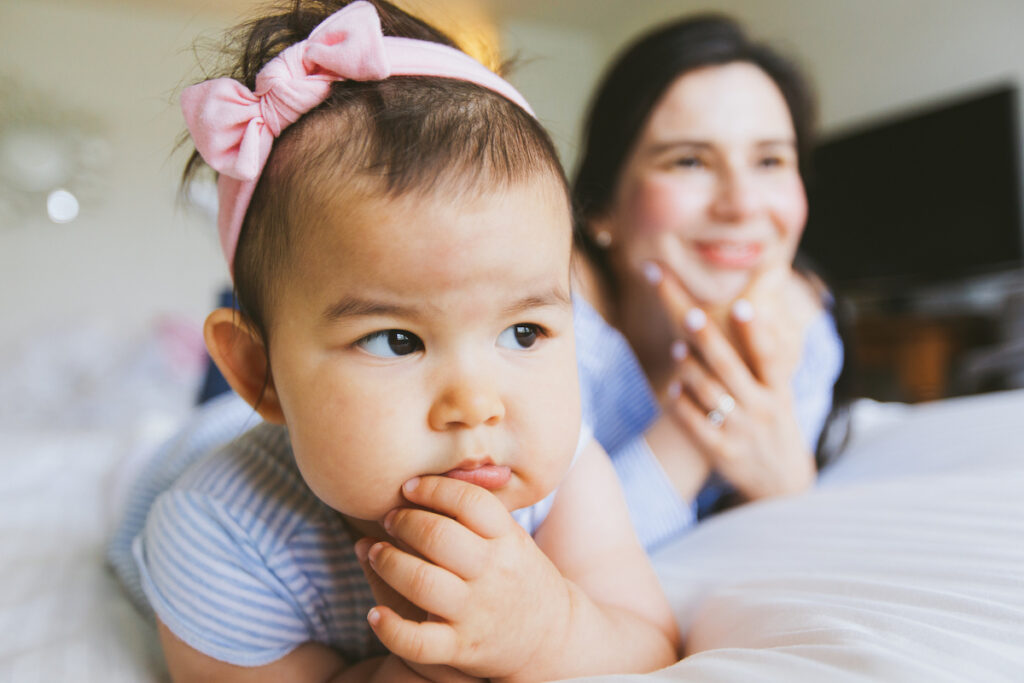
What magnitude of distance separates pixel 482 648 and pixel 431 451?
5.1 inches

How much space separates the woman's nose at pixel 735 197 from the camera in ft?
3.72

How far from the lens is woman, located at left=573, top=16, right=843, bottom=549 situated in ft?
3.52

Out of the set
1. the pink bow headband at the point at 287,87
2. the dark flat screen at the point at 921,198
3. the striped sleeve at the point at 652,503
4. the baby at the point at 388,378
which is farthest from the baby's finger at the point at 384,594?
the dark flat screen at the point at 921,198

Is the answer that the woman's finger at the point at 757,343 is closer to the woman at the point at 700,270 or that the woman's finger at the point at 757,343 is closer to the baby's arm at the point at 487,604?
the woman at the point at 700,270

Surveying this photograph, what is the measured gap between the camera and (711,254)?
3.86ft

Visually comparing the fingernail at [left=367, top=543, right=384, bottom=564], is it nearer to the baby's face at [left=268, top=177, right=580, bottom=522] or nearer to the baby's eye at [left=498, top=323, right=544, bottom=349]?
the baby's face at [left=268, top=177, right=580, bottom=522]

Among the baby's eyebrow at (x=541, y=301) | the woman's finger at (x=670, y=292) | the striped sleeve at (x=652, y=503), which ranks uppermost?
the baby's eyebrow at (x=541, y=301)

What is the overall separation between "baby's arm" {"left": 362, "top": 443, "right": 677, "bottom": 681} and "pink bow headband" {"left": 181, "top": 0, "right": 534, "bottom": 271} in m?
0.28

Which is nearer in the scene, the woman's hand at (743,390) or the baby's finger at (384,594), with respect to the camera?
the baby's finger at (384,594)

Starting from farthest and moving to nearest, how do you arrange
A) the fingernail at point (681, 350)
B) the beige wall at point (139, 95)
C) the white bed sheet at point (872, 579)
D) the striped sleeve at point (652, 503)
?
1. the beige wall at point (139, 95)
2. the fingernail at point (681, 350)
3. the striped sleeve at point (652, 503)
4. the white bed sheet at point (872, 579)

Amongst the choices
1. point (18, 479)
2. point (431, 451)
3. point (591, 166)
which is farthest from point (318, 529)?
point (18, 479)

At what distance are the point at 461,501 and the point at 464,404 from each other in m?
0.06

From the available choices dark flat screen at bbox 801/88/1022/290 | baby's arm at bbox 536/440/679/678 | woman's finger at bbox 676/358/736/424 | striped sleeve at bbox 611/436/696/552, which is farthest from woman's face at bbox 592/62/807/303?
dark flat screen at bbox 801/88/1022/290

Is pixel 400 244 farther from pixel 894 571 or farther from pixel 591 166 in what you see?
pixel 591 166
